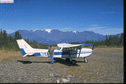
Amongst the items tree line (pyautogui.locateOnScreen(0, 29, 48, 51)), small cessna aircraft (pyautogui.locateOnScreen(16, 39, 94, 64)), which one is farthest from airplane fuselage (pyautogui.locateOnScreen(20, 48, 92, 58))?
tree line (pyautogui.locateOnScreen(0, 29, 48, 51))

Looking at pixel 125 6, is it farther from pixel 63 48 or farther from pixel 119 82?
pixel 63 48

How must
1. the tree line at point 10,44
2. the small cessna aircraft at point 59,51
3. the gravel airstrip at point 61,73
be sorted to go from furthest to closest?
1. the tree line at point 10,44
2. the small cessna aircraft at point 59,51
3. the gravel airstrip at point 61,73

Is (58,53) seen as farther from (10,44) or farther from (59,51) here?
(10,44)

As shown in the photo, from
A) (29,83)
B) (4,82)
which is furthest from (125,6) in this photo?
(4,82)

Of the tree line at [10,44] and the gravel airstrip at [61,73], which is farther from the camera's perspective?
the tree line at [10,44]

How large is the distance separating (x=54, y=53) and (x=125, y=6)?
865 centimetres

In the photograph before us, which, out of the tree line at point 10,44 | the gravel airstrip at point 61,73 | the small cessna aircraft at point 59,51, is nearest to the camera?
the gravel airstrip at point 61,73

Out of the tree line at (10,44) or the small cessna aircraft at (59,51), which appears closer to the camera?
the small cessna aircraft at (59,51)

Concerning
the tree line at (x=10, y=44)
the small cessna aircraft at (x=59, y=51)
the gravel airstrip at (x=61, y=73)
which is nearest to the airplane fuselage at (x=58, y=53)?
the small cessna aircraft at (x=59, y=51)

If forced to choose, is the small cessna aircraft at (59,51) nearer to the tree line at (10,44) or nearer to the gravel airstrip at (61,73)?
the gravel airstrip at (61,73)

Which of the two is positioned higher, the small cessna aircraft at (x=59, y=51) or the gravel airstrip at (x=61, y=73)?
the small cessna aircraft at (x=59, y=51)

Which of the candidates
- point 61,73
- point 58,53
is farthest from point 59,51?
point 61,73

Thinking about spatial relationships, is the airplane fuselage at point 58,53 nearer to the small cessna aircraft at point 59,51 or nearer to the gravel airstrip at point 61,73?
the small cessna aircraft at point 59,51

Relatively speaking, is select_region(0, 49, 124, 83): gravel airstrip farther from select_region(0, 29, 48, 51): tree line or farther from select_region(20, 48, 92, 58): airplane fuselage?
select_region(0, 29, 48, 51): tree line
